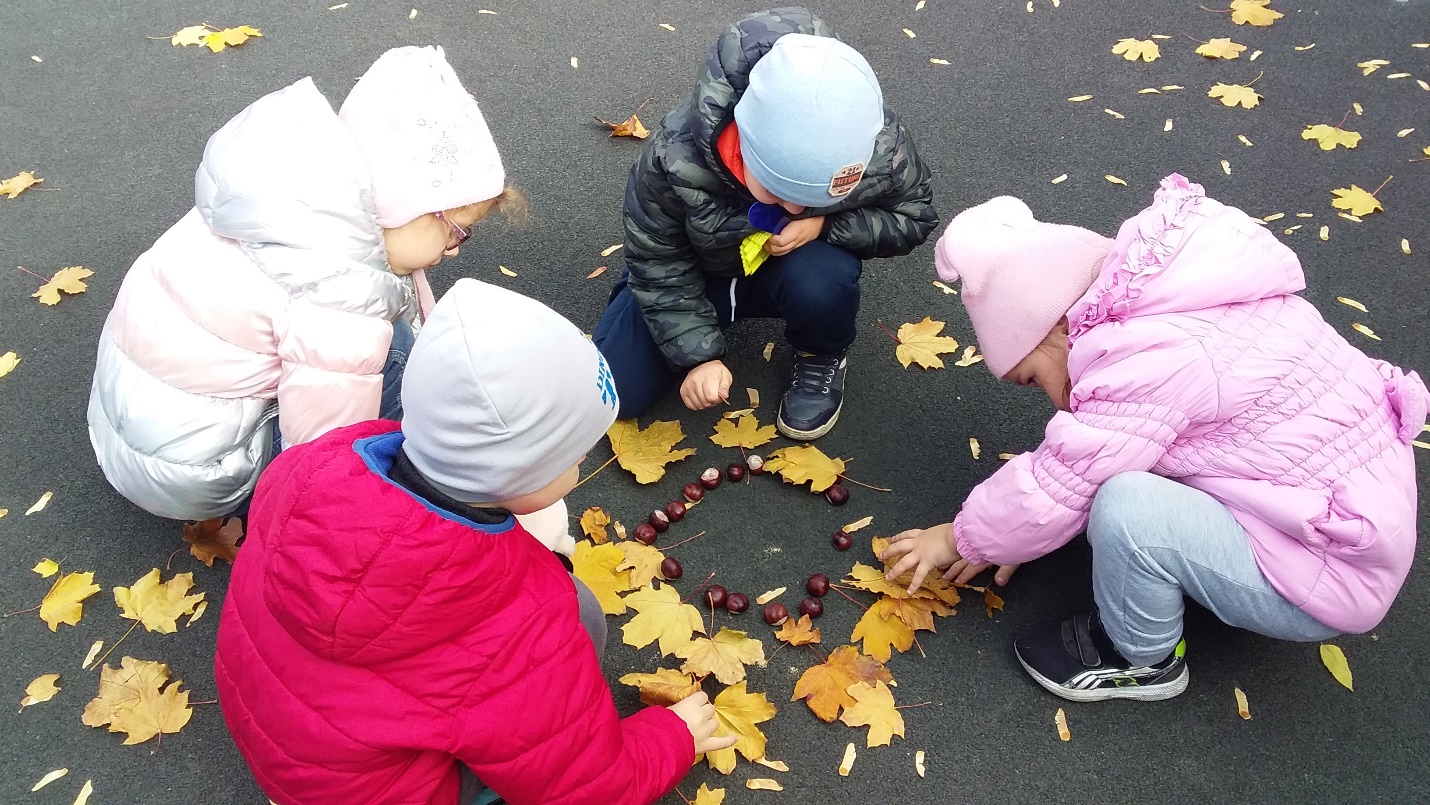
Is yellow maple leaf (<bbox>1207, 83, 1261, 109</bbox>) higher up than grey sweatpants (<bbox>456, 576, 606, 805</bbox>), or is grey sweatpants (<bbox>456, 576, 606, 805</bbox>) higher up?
yellow maple leaf (<bbox>1207, 83, 1261, 109</bbox>)

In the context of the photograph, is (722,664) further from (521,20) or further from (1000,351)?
(521,20)

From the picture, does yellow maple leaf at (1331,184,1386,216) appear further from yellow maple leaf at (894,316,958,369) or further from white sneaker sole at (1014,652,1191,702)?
white sneaker sole at (1014,652,1191,702)

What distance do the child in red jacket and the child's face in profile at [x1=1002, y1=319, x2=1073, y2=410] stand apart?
108 centimetres

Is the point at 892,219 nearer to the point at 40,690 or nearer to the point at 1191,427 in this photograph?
the point at 1191,427

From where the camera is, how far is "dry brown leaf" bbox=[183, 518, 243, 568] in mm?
2703

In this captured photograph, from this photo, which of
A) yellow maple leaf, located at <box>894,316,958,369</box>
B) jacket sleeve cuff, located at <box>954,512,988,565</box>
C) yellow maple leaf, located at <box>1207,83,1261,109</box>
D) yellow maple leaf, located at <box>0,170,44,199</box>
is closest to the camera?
jacket sleeve cuff, located at <box>954,512,988,565</box>

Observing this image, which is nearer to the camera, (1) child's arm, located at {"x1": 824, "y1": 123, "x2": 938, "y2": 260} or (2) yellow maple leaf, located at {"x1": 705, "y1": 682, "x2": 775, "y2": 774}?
(2) yellow maple leaf, located at {"x1": 705, "y1": 682, "x2": 775, "y2": 774}

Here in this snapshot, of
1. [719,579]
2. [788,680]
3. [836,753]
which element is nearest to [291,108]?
[719,579]

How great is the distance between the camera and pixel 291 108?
2.21 metres

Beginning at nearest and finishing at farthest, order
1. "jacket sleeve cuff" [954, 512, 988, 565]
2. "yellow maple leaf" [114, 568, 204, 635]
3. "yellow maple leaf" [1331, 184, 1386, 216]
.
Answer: "jacket sleeve cuff" [954, 512, 988, 565] < "yellow maple leaf" [114, 568, 204, 635] < "yellow maple leaf" [1331, 184, 1386, 216]

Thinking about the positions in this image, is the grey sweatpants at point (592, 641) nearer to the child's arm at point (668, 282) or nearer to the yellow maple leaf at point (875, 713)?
the yellow maple leaf at point (875, 713)

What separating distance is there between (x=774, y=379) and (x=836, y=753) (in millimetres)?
1220

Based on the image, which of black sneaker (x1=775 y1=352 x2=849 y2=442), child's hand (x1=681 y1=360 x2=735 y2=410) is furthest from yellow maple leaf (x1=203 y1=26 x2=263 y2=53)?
black sneaker (x1=775 y1=352 x2=849 y2=442)

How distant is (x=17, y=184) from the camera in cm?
385
